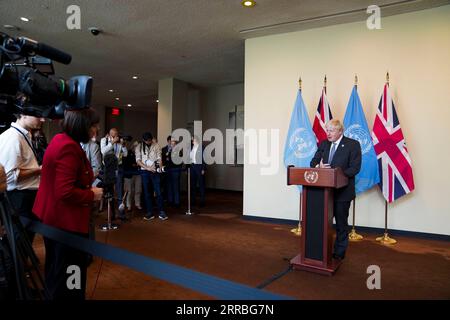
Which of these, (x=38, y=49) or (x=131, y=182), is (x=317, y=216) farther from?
(x=131, y=182)

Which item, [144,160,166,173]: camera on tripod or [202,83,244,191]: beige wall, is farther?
[202,83,244,191]: beige wall

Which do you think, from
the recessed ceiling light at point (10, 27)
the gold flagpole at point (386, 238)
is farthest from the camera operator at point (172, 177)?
the gold flagpole at point (386, 238)

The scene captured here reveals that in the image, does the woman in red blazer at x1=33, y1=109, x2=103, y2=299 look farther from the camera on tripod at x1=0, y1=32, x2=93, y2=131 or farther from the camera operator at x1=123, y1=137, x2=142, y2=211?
the camera operator at x1=123, y1=137, x2=142, y2=211

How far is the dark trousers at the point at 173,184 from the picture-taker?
625 cm

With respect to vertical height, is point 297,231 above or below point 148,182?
below

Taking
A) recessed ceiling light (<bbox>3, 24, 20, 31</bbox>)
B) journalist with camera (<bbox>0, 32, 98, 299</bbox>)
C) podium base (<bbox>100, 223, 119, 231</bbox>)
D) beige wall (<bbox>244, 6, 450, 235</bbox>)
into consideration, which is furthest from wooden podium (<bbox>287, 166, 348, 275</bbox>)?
recessed ceiling light (<bbox>3, 24, 20, 31</bbox>)

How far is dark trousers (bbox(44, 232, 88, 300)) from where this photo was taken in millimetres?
1533

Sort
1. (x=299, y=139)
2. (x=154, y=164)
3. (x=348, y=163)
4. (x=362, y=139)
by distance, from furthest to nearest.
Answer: (x=154, y=164), (x=299, y=139), (x=362, y=139), (x=348, y=163)

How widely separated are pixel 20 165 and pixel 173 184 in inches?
165

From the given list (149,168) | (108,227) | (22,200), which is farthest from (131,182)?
(22,200)

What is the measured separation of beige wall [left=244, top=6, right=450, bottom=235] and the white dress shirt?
3.63m

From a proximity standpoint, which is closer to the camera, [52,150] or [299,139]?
[52,150]

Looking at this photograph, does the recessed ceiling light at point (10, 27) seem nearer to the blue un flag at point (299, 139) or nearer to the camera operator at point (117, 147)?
the camera operator at point (117, 147)

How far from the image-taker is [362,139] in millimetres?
4246
